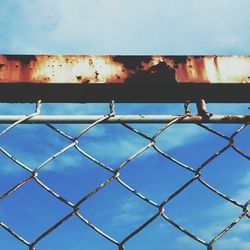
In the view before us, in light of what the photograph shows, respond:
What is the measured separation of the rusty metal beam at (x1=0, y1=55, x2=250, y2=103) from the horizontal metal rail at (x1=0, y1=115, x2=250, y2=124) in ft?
0.16

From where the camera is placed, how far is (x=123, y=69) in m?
0.97

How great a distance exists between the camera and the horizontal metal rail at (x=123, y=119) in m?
0.99

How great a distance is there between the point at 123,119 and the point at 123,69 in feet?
0.46

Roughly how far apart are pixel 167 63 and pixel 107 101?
196 millimetres

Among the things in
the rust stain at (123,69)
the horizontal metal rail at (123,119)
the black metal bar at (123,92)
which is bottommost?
the horizontal metal rail at (123,119)

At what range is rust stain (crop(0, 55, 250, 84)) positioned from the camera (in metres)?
0.94

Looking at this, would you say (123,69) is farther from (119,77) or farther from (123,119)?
(123,119)

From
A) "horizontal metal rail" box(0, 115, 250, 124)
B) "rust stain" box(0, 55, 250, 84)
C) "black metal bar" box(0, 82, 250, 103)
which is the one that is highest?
"rust stain" box(0, 55, 250, 84)

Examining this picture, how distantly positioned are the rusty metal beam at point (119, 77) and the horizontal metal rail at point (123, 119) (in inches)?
1.9

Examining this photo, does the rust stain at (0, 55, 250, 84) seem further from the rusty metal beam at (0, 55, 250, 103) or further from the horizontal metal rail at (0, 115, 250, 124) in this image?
the horizontal metal rail at (0, 115, 250, 124)

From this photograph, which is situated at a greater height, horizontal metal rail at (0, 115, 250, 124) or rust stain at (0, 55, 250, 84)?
rust stain at (0, 55, 250, 84)

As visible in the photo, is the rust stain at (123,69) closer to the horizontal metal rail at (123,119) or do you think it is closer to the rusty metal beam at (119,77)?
the rusty metal beam at (119,77)

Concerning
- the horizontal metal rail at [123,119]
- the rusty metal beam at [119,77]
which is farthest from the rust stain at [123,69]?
the horizontal metal rail at [123,119]

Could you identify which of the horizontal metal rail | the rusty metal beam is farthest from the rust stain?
the horizontal metal rail
